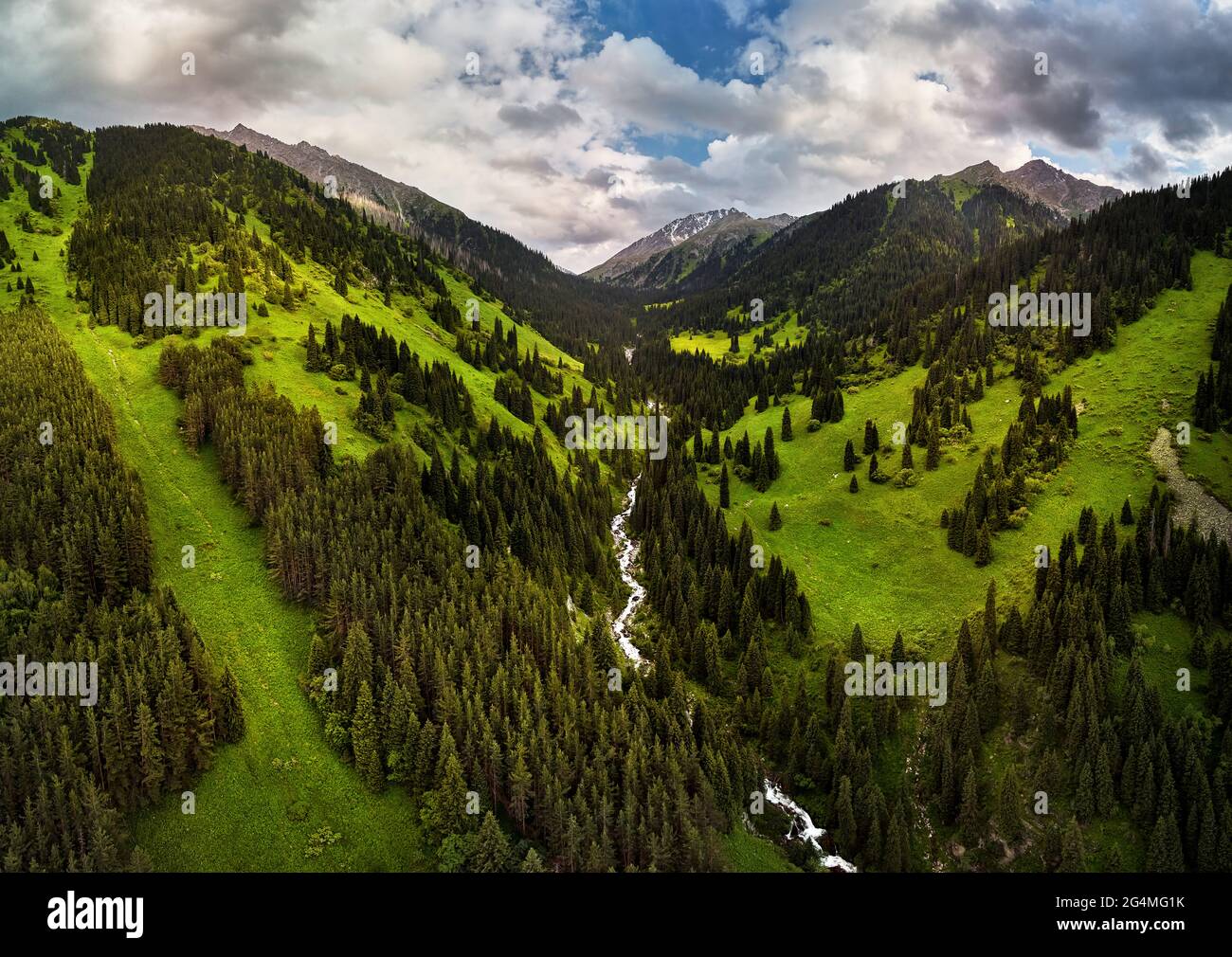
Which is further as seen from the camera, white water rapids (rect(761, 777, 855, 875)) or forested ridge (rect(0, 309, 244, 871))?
white water rapids (rect(761, 777, 855, 875))

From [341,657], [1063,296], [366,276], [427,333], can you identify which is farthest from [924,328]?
[341,657]

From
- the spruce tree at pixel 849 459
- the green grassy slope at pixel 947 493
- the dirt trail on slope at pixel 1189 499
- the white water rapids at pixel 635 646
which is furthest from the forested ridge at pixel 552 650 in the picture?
the spruce tree at pixel 849 459

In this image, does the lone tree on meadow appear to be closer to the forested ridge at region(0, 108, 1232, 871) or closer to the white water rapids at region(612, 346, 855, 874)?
the forested ridge at region(0, 108, 1232, 871)

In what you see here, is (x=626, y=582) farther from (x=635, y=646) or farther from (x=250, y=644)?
(x=250, y=644)

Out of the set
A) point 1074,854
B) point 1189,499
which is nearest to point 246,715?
point 1074,854

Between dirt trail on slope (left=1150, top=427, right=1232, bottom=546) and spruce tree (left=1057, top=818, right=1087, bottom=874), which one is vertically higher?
dirt trail on slope (left=1150, top=427, right=1232, bottom=546)

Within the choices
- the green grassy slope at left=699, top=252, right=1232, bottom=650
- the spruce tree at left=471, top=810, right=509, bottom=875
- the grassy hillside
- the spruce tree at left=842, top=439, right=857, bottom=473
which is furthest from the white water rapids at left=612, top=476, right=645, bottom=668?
the spruce tree at left=842, top=439, right=857, bottom=473

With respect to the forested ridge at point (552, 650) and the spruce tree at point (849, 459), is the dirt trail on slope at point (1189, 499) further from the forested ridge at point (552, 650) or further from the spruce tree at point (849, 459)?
the spruce tree at point (849, 459)

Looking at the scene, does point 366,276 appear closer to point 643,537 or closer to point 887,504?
point 643,537

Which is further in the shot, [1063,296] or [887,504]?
[1063,296]
